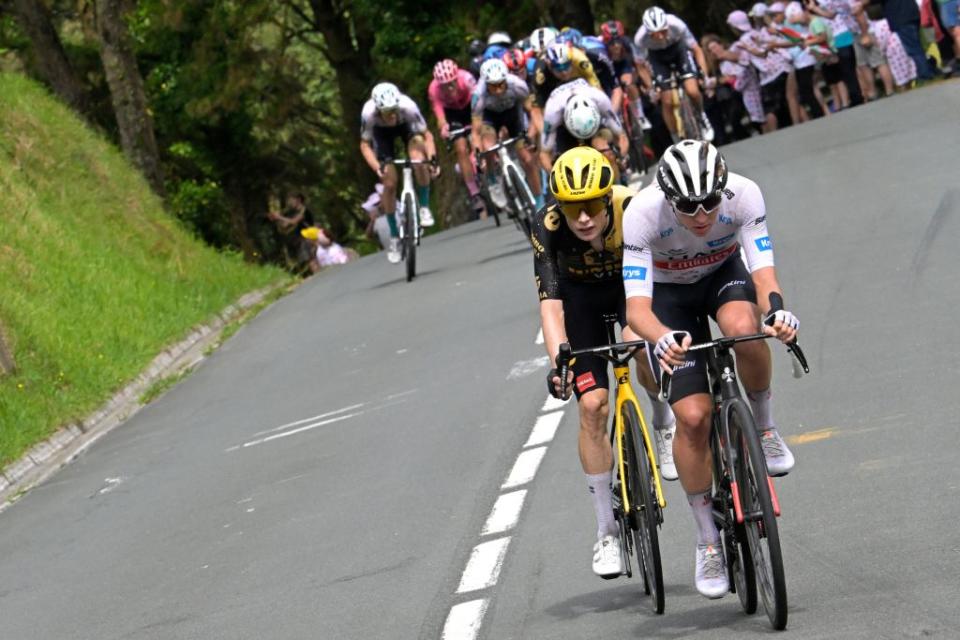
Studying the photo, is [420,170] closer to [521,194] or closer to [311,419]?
[521,194]

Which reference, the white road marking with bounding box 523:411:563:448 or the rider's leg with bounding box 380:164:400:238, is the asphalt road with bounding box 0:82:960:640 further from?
the rider's leg with bounding box 380:164:400:238

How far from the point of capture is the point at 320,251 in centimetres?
3491

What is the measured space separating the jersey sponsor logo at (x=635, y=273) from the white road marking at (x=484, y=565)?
1.76m

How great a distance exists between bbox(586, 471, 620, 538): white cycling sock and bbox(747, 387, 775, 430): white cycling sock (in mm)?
682

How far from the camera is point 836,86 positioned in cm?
3073

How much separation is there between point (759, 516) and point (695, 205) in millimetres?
1160

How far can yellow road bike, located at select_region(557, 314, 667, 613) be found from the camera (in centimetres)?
794

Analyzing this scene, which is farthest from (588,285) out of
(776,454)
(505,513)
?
(505,513)

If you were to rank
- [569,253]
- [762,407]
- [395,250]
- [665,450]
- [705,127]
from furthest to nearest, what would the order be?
[705,127], [395,250], [665,450], [569,253], [762,407]

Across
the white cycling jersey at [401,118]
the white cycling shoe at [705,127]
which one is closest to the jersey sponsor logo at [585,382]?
the white cycling jersey at [401,118]

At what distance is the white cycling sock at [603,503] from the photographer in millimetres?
8398

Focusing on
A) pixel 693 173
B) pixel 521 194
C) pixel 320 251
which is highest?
pixel 693 173

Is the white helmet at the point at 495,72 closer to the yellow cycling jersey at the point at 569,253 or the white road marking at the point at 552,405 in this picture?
the white road marking at the point at 552,405

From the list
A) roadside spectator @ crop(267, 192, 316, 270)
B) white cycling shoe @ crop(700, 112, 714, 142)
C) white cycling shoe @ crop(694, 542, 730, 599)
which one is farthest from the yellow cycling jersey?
roadside spectator @ crop(267, 192, 316, 270)
